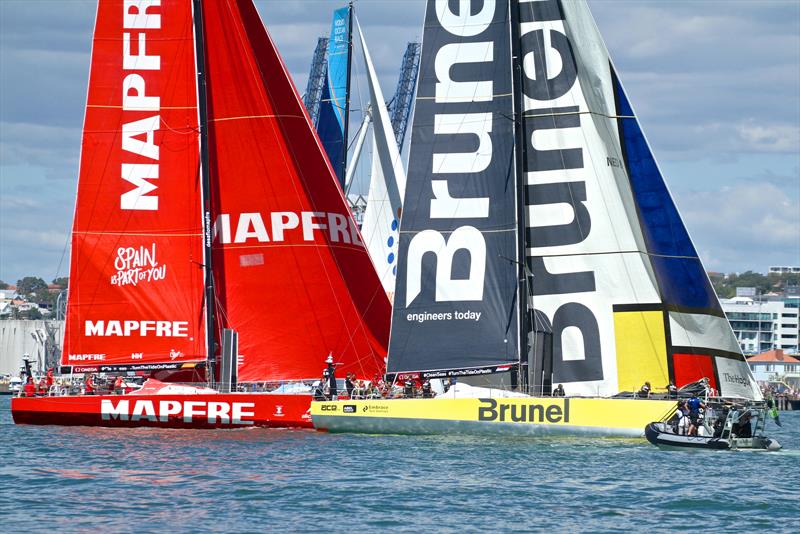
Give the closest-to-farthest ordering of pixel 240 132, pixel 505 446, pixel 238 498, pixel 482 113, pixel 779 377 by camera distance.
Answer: pixel 238 498 < pixel 505 446 < pixel 482 113 < pixel 240 132 < pixel 779 377

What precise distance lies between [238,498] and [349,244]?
14.5 metres

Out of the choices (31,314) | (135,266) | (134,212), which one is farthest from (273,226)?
(31,314)

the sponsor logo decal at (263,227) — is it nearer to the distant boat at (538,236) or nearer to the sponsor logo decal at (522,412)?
the distant boat at (538,236)

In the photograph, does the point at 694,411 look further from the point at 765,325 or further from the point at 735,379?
the point at 765,325

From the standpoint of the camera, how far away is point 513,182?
34438 mm

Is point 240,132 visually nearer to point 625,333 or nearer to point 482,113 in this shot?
point 482,113

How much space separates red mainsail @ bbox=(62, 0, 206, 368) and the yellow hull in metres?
6.02

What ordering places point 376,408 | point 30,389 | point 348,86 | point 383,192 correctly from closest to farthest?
point 376,408 < point 30,389 < point 348,86 < point 383,192

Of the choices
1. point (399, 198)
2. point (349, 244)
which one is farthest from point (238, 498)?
point (399, 198)

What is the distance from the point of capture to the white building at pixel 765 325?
184 m

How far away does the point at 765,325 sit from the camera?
606 feet

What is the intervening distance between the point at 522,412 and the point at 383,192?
1846 centimetres

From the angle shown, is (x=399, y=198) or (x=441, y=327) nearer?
(x=441, y=327)

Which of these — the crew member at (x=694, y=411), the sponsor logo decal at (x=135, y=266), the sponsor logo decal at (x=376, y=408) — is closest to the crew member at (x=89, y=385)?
the sponsor logo decal at (x=135, y=266)
